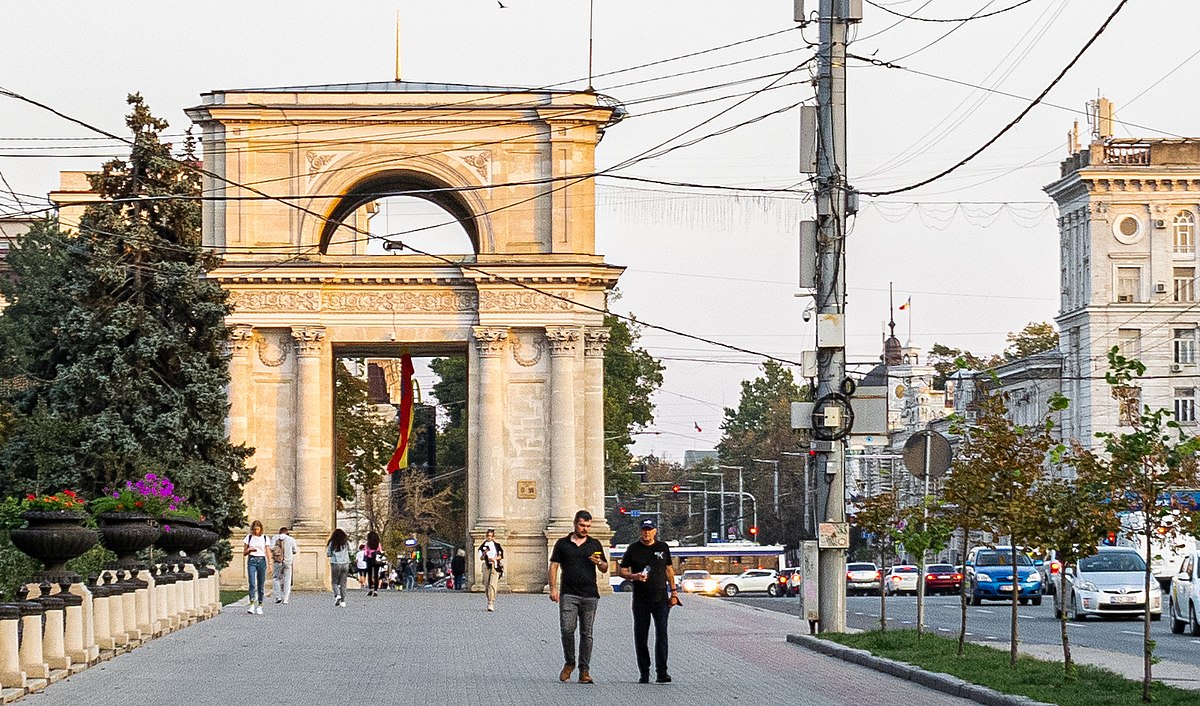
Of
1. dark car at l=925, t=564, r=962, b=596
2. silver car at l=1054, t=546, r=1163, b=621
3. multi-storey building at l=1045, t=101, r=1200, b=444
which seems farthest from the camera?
multi-storey building at l=1045, t=101, r=1200, b=444

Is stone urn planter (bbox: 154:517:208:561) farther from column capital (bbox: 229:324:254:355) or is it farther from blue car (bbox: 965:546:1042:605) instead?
blue car (bbox: 965:546:1042:605)

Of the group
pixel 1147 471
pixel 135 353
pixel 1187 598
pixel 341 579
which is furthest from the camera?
pixel 135 353

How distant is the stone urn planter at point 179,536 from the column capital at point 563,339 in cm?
1940

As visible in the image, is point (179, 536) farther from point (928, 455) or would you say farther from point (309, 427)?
point (309, 427)

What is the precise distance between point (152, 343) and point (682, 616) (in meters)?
16.7

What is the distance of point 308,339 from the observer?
58.4 m

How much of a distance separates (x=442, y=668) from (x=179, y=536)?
14.0 m

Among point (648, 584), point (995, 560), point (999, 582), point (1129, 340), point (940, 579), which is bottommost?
point (940, 579)

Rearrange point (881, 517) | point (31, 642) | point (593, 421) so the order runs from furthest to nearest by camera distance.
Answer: point (593, 421) < point (881, 517) < point (31, 642)

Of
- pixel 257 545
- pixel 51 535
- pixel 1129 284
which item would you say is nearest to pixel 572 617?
pixel 51 535

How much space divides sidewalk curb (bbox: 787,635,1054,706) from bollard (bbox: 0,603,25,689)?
9121mm

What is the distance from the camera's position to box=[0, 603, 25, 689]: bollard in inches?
752

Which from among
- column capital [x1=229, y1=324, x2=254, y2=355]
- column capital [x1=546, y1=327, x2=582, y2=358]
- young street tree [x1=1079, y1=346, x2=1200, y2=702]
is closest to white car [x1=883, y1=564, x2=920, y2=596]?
column capital [x1=546, y1=327, x2=582, y2=358]

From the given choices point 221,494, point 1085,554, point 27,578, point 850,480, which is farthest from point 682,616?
point 850,480
